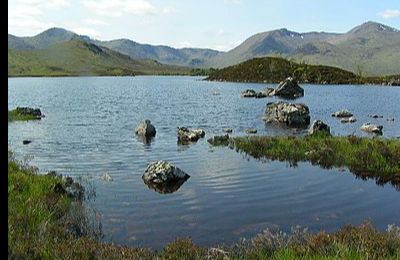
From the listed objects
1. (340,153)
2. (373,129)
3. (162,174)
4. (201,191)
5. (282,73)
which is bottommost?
(201,191)

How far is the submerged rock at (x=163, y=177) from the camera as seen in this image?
2386 cm


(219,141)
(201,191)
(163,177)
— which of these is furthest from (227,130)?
(201,191)

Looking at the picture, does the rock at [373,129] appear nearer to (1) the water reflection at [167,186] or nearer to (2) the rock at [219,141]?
(2) the rock at [219,141]

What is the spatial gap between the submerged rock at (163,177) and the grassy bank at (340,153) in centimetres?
850

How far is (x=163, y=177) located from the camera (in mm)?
24344

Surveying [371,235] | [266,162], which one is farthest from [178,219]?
[266,162]

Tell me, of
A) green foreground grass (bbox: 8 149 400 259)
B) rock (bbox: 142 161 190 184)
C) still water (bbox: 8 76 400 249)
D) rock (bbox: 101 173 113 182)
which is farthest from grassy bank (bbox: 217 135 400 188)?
green foreground grass (bbox: 8 149 400 259)

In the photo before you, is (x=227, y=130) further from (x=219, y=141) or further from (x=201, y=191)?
(x=201, y=191)

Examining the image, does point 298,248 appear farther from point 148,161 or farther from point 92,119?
point 92,119

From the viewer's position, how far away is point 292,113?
56812mm

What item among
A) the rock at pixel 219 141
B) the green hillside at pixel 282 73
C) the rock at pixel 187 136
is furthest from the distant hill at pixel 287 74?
the rock at pixel 219 141

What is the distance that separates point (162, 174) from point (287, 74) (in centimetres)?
14715

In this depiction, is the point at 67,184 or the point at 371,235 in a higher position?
the point at 371,235

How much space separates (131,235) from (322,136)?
2570cm
